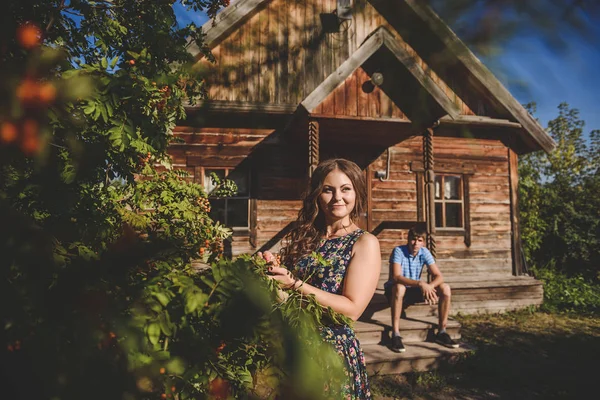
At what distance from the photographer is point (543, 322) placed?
24.3 feet

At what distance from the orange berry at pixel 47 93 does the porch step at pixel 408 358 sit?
439cm

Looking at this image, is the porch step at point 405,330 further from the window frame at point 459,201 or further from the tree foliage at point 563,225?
the tree foliage at point 563,225

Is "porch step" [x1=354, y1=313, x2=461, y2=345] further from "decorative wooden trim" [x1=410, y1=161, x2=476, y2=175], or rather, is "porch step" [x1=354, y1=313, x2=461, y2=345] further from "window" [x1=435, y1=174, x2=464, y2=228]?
"decorative wooden trim" [x1=410, y1=161, x2=476, y2=175]

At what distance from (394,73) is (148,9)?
4.92 metres

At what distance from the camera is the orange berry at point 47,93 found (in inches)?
37.2

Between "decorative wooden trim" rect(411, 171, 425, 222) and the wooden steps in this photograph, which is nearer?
the wooden steps

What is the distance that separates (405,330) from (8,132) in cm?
526

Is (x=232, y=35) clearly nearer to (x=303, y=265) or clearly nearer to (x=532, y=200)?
(x=303, y=265)

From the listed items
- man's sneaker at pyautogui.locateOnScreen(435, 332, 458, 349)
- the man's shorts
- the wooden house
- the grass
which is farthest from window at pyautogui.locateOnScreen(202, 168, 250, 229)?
the grass

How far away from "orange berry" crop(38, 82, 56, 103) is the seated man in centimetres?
479

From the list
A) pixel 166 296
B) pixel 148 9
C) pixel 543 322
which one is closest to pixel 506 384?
pixel 543 322

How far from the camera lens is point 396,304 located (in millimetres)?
5078

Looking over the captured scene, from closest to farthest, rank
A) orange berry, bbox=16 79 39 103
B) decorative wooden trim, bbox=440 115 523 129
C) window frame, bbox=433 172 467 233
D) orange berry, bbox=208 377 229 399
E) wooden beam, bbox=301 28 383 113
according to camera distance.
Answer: orange berry, bbox=16 79 39 103 → orange berry, bbox=208 377 229 399 → wooden beam, bbox=301 28 383 113 → decorative wooden trim, bbox=440 115 523 129 → window frame, bbox=433 172 467 233

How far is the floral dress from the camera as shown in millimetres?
1950
